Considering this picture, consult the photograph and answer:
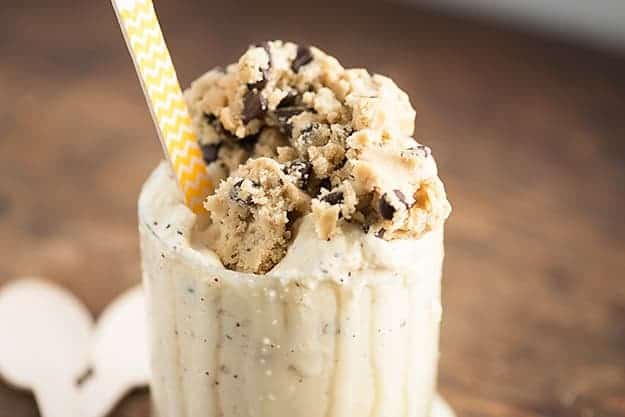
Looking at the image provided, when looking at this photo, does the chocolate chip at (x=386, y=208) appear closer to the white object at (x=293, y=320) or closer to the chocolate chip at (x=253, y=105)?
the white object at (x=293, y=320)

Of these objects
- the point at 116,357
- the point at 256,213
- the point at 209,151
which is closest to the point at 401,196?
the point at 256,213

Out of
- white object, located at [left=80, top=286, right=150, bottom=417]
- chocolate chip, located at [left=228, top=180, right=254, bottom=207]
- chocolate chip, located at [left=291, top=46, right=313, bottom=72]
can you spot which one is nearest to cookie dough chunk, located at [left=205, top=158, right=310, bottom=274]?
chocolate chip, located at [left=228, top=180, right=254, bottom=207]

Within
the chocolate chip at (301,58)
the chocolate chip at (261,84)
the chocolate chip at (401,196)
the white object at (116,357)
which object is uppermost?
the chocolate chip at (301,58)

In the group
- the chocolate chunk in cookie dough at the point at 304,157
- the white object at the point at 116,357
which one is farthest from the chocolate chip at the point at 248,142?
the white object at the point at 116,357

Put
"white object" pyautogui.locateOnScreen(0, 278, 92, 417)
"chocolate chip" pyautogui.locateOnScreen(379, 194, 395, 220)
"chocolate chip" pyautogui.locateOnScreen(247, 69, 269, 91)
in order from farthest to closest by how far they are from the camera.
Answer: "white object" pyautogui.locateOnScreen(0, 278, 92, 417) → "chocolate chip" pyautogui.locateOnScreen(247, 69, 269, 91) → "chocolate chip" pyautogui.locateOnScreen(379, 194, 395, 220)

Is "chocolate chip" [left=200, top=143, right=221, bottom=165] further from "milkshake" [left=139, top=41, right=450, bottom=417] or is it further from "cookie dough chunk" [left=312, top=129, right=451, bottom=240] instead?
"cookie dough chunk" [left=312, top=129, right=451, bottom=240]

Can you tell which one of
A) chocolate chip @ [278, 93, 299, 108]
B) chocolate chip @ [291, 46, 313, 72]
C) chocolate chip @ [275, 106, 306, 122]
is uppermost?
chocolate chip @ [291, 46, 313, 72]

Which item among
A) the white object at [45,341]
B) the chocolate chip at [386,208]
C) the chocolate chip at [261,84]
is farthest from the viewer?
the white object at [45,341]

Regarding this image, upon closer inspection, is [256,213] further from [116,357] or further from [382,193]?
[116,357]
